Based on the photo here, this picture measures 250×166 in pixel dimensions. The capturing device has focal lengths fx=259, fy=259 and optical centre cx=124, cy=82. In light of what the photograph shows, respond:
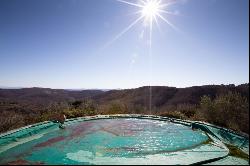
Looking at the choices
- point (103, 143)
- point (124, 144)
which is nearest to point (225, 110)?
point (124, 144)

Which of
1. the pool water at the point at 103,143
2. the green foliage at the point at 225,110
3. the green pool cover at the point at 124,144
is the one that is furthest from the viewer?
the green foliage at the point at 225,110

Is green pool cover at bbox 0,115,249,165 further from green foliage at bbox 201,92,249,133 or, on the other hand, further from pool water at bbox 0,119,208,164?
green foliage at bbox 201,92,249,133

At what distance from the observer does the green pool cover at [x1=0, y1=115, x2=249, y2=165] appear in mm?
4883

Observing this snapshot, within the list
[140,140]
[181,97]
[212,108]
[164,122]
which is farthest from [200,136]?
[181,97]

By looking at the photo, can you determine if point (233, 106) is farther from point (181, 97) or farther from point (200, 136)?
point (181, 97)

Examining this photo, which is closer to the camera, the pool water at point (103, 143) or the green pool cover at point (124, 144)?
the green pool cover at point (124, 144)

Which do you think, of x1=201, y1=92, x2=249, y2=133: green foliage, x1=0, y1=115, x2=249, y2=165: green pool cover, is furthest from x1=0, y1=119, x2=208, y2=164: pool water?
x1=201, y1=92, x2=249, y2=133: green foliage

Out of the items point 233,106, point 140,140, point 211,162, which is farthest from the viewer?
point 233,106

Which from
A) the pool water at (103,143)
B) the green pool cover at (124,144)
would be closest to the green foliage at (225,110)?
the green pool cover at (124,144)

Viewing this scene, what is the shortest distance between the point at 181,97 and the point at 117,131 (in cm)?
3696

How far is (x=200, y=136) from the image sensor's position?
21.4 feet

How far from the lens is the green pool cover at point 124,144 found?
488 centimetres

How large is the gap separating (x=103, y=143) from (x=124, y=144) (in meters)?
0.51

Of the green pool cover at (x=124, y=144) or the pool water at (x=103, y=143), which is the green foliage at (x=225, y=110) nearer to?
the green pool cover at (x=124, y=144)
